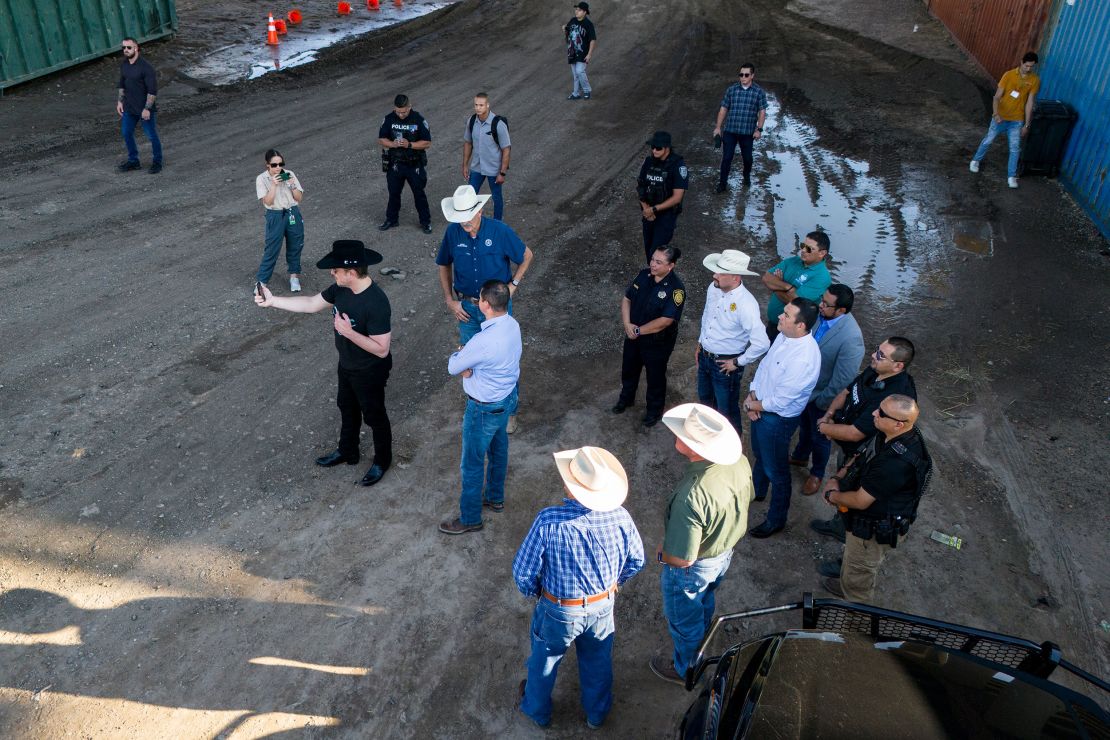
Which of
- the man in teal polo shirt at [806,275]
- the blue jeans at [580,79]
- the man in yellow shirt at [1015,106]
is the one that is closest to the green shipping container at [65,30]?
the blue jeans at [580,79]

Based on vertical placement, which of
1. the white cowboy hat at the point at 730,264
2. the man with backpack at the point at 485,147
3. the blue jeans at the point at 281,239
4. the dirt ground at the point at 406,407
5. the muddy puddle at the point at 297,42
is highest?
the white cowboy hat at the point at 730,264

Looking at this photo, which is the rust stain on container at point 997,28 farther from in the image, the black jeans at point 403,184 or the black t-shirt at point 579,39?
the black jeans at point 403,184

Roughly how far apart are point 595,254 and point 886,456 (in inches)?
250

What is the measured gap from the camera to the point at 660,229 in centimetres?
930

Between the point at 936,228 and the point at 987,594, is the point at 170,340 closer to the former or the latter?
the point at 987,594

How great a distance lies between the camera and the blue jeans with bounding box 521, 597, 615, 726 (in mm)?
4391

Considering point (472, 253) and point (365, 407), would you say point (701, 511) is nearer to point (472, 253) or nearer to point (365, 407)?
point (365, 407)

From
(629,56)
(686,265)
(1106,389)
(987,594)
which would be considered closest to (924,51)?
(629,56)

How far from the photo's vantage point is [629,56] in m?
19.5

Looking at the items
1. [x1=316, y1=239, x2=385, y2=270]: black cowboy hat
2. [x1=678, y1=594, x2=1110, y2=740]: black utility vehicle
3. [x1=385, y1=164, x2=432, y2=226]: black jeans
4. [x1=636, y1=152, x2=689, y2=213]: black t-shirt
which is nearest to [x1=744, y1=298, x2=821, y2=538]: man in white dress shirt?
[x1=678, y1=594, x2=1110, y2=740]: black utility vehicle

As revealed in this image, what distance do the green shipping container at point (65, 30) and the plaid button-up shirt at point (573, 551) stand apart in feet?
52.4

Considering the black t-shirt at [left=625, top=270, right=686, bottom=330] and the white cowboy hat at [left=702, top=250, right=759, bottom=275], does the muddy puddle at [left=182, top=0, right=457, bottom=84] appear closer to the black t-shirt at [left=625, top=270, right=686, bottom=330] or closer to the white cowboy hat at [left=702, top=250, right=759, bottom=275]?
the black t-shirt at [left=625, top=270, right=686, bottom=330]

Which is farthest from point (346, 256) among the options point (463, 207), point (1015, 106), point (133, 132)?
point (1015, 106)

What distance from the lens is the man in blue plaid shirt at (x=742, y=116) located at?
1188cm
